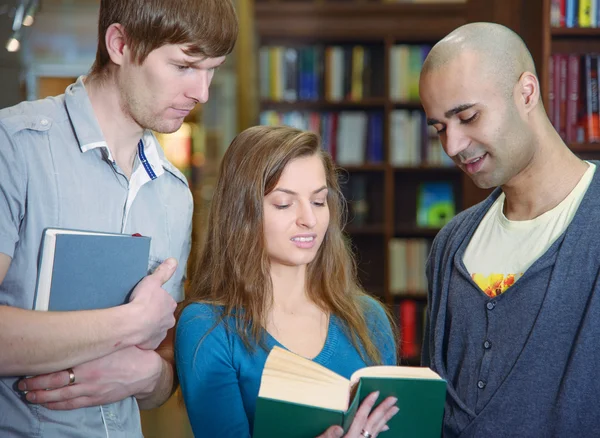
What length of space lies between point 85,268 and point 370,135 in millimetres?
3412

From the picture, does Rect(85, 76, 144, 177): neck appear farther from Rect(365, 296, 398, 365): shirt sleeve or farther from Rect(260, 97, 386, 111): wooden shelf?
Rect(260, 97, 386, 111): wooden shelf

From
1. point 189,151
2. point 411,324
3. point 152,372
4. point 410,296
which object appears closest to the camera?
point 152,372

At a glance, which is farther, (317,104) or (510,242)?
(317,104)

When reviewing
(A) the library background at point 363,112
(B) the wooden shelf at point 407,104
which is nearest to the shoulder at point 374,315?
(A) the library background at point 363,112

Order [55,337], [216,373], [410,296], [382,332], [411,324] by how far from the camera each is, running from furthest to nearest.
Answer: [410,296]
[411,324]
[382,332]
[216,373]
[55,337]

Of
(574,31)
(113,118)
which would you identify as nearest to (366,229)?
(574,31)

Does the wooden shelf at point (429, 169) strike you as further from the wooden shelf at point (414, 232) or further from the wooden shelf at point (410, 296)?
the wooden shelf at point (410, 296)

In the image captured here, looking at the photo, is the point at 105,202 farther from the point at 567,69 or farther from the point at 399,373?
the point at 567,69

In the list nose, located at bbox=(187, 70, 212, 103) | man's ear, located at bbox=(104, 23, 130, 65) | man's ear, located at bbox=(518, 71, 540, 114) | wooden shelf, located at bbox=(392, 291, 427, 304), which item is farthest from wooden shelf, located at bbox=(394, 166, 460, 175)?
man's ear, located at bbox=(104, 23, 130, 65)

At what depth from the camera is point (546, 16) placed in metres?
2.83

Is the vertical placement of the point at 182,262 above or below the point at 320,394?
above

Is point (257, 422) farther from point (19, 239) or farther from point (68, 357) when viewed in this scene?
point (19, 239)

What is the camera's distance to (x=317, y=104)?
463 cm

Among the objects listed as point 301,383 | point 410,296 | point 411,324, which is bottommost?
point 411,324
